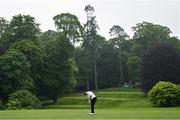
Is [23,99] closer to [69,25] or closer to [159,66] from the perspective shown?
[159,66]

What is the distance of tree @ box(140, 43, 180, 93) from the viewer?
214 feet

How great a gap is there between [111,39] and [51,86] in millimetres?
42262

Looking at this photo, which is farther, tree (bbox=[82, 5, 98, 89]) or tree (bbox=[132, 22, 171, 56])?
tree (bbox=[82, 5, 98, 89])

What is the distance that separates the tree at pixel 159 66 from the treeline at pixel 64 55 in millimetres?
14828

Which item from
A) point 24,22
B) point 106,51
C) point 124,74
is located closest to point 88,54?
point 106,51

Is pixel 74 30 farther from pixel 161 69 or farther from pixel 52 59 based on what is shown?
pixel 161 69

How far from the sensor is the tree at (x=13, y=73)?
208ft

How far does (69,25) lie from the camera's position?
77812 millimetres

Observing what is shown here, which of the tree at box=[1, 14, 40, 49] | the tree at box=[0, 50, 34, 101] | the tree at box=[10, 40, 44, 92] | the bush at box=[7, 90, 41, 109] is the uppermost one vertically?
the tree at box=[1, 14, 40, 49]

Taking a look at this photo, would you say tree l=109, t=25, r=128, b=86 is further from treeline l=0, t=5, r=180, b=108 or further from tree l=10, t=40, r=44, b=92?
tree l=10, t=40, r=44, b=92

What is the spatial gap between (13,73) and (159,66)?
22.6m

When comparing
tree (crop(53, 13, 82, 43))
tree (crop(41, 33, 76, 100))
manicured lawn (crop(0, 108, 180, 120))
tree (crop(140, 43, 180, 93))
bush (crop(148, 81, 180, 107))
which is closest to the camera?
manicured lawn (crop(0, 108, 180, 120))

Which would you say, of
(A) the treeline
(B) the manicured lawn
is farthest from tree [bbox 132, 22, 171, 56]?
(B) the manicured lawn

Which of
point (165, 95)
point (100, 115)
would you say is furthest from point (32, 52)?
point (100, 115)
